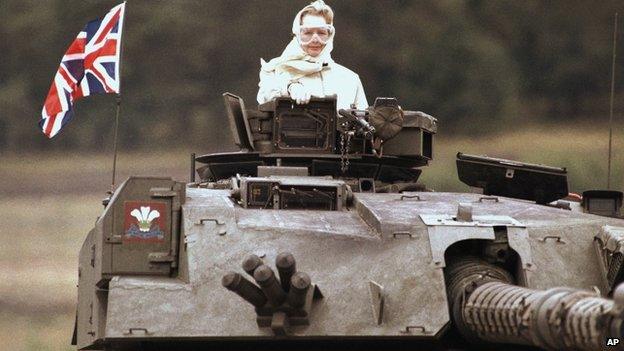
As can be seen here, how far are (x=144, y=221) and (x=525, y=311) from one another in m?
4.76

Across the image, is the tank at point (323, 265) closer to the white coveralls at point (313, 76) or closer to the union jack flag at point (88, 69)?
the white coveralls at point (313, 76)

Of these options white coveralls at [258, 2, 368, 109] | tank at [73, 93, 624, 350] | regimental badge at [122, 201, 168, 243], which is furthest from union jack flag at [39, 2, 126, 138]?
regimental badge at [122, 201, 168, 243]

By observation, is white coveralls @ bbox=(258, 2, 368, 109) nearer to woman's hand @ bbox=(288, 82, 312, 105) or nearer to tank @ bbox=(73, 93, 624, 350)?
woman's hand @ bbox=(288, 82, 312, 105)

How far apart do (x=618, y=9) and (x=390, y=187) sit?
1138cm

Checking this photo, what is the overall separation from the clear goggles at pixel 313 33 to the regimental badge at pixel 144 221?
663cm

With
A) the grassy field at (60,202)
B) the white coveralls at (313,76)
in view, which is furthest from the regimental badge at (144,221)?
the grassy field at (60,202)

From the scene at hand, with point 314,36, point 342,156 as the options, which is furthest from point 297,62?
point 342,156

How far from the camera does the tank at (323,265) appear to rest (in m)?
17.5

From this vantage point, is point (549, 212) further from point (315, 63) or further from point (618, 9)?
point (618, 9)

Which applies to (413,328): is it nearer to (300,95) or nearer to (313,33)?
(300,95)

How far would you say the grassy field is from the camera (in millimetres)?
30562

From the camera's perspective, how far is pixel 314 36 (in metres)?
24.9

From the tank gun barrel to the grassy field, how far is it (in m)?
12.2

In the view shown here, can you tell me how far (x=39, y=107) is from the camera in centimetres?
3216
